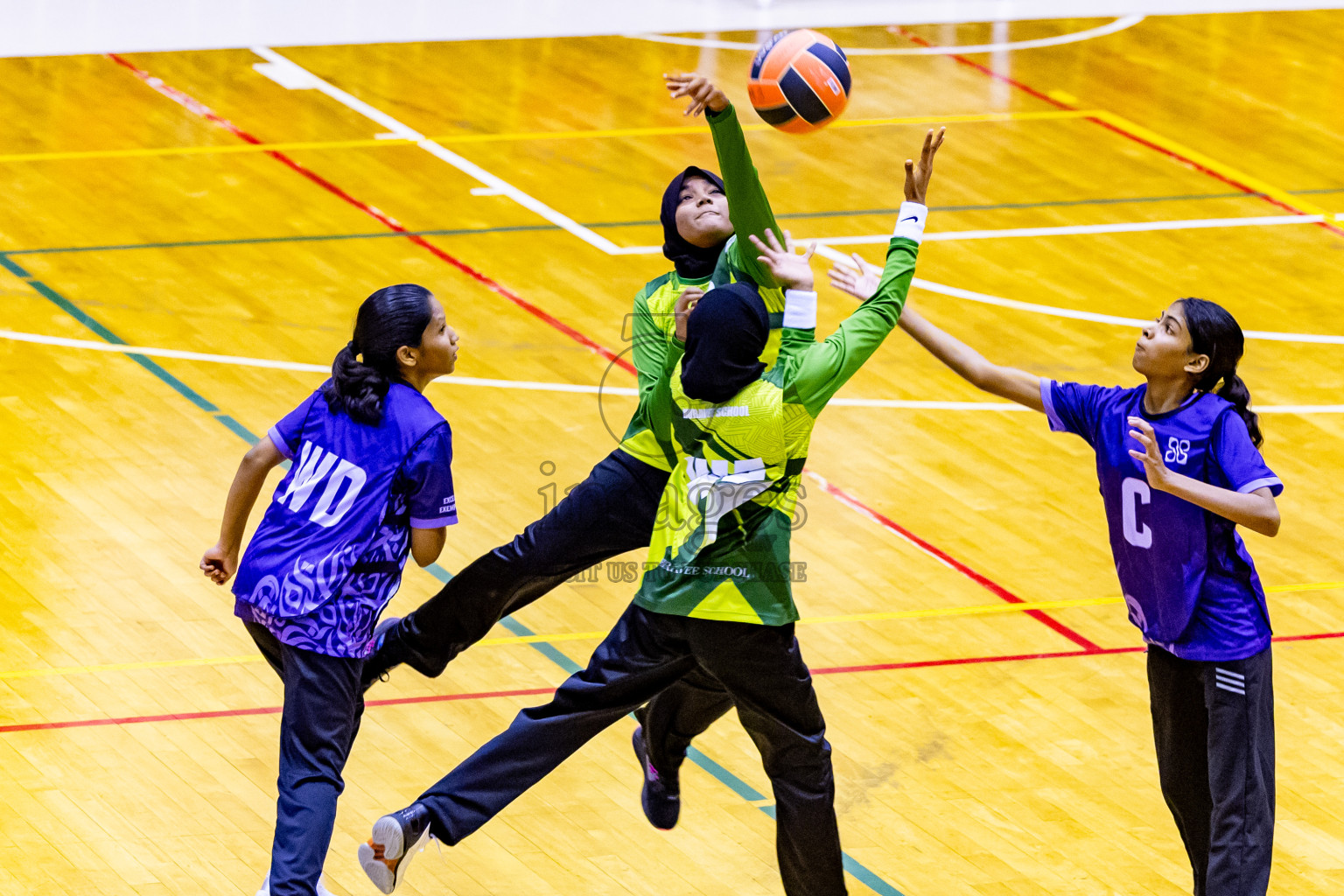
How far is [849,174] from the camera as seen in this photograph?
13.8 metres

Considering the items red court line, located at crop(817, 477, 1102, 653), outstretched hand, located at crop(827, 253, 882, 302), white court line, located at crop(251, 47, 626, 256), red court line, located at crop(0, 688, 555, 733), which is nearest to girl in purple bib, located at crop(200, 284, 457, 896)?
outstretched hand, located at crop(827, 253, 882, 302)

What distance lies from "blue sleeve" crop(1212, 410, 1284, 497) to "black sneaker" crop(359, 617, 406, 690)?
8.83 feet

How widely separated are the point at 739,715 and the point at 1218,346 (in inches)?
66.9

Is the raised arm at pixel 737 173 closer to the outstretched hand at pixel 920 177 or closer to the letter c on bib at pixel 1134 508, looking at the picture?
the outstretched hand at pixel 920 177

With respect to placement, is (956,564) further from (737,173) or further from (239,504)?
(239,504)

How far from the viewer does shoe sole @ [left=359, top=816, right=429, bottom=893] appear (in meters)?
5.79

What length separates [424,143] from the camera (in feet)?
46.1

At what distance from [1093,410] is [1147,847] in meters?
1.72

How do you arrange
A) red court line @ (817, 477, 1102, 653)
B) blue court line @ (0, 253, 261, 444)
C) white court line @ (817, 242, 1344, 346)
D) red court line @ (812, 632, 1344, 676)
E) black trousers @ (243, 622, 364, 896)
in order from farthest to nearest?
white court line @ (817, 242, 1344, 346)
blue court line @ (0, 253, 261, 444)
red court line @ (817, 477, 1102, 653)
red court line @ (812, 632, 1344, 676)
black trousers @ (243, 622, 364, 896)

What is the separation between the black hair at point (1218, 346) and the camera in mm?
5664

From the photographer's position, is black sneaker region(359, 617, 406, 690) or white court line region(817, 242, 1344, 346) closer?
black sneaker region(359, 617, 406, 690)

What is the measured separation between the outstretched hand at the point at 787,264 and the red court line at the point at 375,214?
16.3 feet

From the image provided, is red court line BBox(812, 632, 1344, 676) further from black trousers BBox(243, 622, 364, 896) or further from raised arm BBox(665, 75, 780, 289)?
black trousers BBox(243, 622, 364, 896)

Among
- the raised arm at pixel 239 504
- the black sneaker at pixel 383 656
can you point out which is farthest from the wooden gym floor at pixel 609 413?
the raised arm at pixel 239 504
